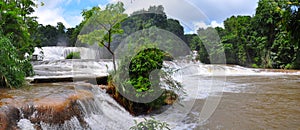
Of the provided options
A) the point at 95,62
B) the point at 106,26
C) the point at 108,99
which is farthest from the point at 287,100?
the point at 95,62

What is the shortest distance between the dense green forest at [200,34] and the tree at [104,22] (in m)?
0.15

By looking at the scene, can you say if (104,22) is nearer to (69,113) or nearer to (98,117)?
(98,117)

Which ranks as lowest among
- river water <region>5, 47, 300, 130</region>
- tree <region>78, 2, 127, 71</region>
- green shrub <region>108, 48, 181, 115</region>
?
river water <region>5, 47, 300, 130</region>

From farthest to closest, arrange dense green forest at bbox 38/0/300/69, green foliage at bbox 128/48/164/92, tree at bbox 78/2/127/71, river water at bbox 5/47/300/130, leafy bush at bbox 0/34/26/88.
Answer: dense green forest at bbox 38/0/300/69 < tree at bbox 78/2/127/71 < green foliage at bbox 128/48/164/92 < leafy bush at bbox 0/34/26/88 < river water at bbox 5/47/300/130

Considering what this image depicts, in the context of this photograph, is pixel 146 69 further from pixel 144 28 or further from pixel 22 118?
pixel 144 28

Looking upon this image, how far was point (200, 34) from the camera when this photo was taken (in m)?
6.30

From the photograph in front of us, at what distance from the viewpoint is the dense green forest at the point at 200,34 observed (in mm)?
4547

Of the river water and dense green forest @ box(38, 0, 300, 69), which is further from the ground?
dense green forest @ box(38, 0, 300, 69)

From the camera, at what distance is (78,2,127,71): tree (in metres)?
6.32

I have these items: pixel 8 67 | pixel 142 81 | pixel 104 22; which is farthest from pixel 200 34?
pixel 8 67

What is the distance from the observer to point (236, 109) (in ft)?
15.8

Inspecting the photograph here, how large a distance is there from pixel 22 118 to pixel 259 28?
22.5 metres

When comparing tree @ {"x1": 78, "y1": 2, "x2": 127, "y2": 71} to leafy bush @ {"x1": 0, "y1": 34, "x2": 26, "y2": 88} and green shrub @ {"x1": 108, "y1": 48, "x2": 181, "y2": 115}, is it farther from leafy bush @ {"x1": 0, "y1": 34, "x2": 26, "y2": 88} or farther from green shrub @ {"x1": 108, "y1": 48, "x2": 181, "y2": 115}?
leafy bush @ {"x1": 0, "y1": 34, "x2": 26, "y2": 88}

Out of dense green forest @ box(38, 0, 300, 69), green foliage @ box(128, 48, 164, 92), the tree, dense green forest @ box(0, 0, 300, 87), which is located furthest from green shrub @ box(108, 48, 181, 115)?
dense green forest @ box(38, 0, 300, 69)
